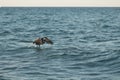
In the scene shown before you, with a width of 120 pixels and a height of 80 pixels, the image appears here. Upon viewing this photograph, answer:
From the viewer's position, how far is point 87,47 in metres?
24.7

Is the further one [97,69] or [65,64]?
[65,64]

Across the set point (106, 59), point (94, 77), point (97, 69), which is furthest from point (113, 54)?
point (94, 77)

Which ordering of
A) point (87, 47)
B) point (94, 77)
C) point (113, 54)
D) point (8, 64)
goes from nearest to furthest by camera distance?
point (94, 77) < point (8, 64) < point (113, 54) < point (87, 47)

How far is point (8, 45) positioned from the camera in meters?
25.5

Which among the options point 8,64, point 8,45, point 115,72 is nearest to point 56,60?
point 8,64

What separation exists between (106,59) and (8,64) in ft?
21.1

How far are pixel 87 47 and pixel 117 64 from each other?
631 cm

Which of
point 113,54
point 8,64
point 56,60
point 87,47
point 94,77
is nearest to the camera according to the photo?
point 94,77

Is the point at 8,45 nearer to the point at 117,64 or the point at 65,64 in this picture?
the point at 65,64

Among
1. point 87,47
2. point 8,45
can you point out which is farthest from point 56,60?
point 8,45

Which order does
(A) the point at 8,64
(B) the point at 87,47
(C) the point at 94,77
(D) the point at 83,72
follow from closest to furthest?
(C) the point at 94,77 → (D) the point at 83,72 → (A) the point at 8,64 → (B) the point at 87,47

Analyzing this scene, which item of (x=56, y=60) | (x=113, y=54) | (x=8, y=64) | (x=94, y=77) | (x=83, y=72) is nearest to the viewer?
(x=94, y=77)

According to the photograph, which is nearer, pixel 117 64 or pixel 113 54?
pixel 117 64

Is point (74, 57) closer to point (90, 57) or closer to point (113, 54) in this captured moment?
point (90, 57)
